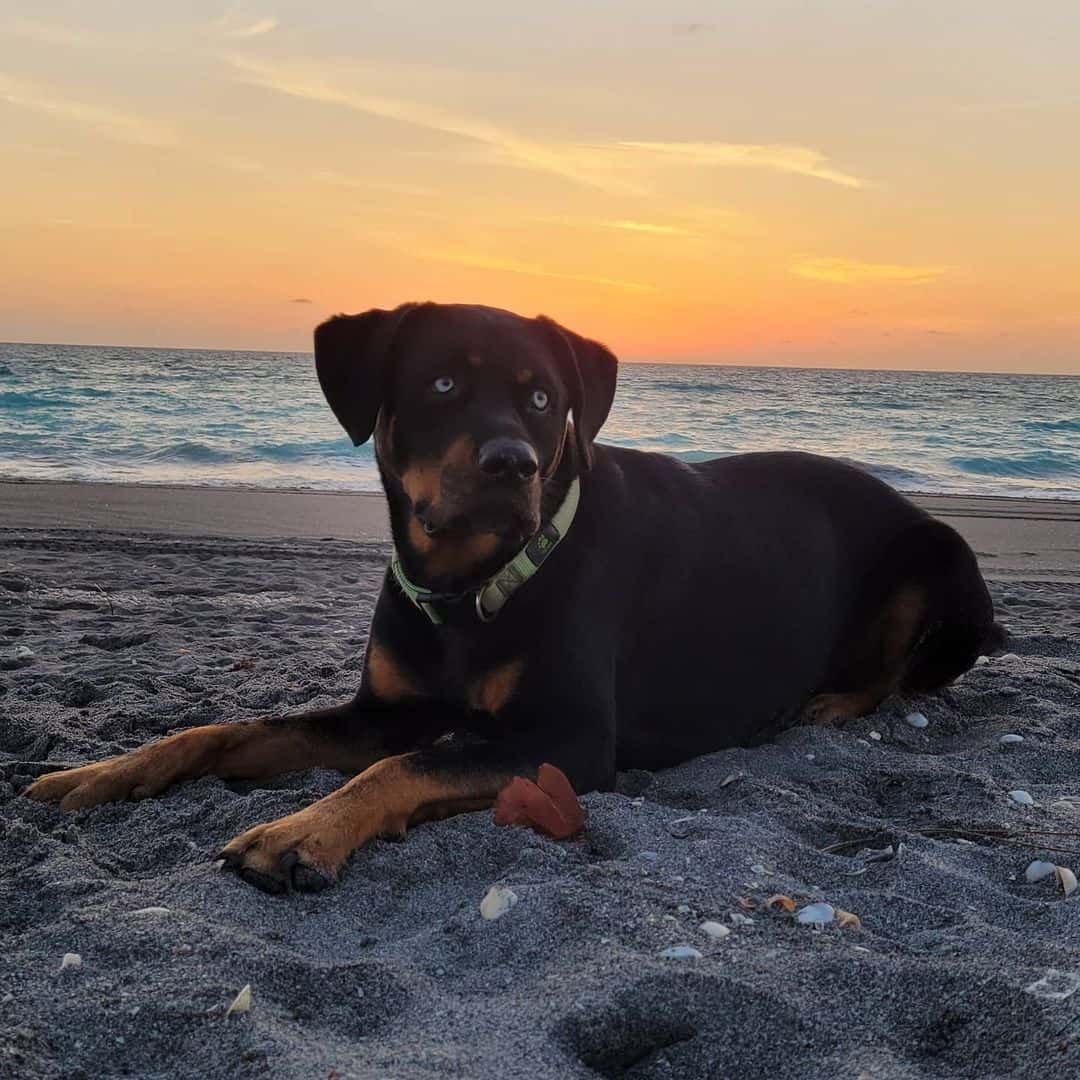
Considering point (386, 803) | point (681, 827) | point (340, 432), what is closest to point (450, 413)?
point (386, 803)

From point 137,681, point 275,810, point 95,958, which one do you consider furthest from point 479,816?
point 137,681

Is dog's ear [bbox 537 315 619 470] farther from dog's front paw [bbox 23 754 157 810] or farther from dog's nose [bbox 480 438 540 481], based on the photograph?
dog's front paw [bbox 23 754 157 810]

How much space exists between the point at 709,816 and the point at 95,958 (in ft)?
5.41

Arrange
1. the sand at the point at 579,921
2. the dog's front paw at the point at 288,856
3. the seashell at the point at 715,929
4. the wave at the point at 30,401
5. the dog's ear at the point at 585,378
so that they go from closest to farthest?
the sand at the point at 579,921
the seashell at the point at 715,929
the dog's front paw at the point at 288,856
the dog's ear at the point at 585,378
the wave at the point at 30,401

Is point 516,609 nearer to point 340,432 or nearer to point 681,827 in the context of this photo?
point 681,827

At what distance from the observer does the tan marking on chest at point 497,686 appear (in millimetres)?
3314

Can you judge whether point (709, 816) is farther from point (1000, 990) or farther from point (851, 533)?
point (851, 533)

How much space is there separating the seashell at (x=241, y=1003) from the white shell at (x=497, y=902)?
0.59 metres

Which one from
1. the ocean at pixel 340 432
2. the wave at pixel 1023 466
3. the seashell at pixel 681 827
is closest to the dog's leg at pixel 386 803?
the seashell at pixel 681 827

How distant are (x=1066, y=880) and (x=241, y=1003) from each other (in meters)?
1.96

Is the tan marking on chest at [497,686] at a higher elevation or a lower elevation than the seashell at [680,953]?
higher

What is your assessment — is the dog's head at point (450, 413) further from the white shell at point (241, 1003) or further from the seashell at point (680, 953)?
the white shell at point (241, 1003)

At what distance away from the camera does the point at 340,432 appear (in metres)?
19.8

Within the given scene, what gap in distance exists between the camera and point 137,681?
454 centimetres
